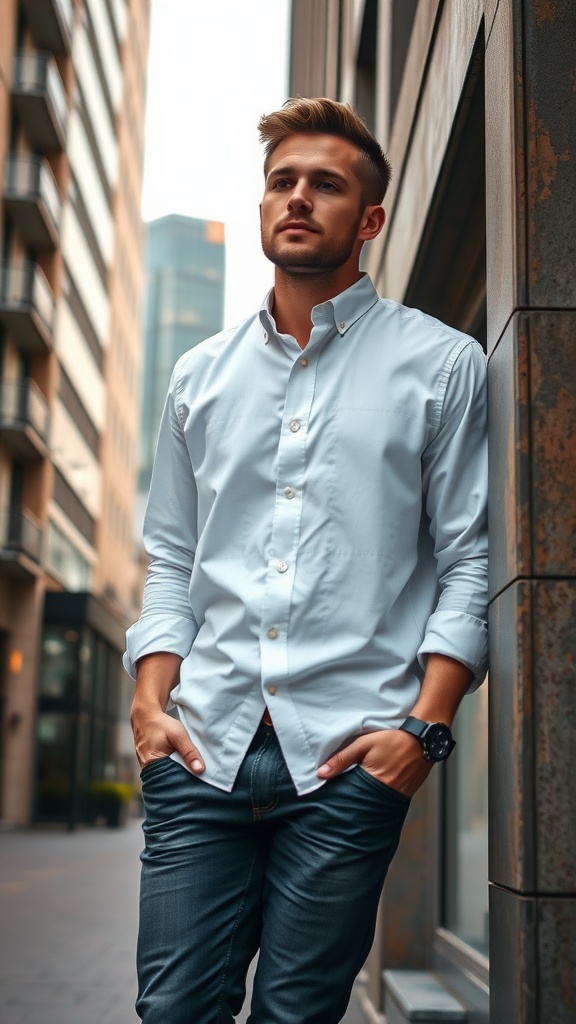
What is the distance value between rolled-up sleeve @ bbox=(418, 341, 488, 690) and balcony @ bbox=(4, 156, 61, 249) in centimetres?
3028

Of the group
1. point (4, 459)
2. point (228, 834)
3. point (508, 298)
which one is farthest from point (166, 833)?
point (4, 459)

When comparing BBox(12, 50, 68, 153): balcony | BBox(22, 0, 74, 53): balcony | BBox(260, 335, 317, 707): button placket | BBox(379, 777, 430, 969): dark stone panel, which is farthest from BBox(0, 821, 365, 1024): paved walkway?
BBox(22, 0, 74, 53): balcony

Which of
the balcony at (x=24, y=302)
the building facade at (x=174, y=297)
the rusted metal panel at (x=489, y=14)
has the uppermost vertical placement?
the building facade at (x=174, y=297)

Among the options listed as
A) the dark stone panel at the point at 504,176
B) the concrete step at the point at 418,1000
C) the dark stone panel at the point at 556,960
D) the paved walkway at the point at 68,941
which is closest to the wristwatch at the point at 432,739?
the dark stone panel at the point at 556,960

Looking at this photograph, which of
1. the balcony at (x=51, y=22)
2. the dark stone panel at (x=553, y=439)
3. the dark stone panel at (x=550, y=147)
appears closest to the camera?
the dark stone panel at (x=553, y=439)

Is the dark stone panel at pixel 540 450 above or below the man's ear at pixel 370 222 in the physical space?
below

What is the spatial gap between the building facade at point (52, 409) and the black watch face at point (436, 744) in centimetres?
2936

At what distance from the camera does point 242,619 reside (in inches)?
98.4

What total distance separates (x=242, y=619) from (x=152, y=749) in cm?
32

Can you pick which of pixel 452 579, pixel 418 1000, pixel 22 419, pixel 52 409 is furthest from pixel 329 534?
pixel 52 409

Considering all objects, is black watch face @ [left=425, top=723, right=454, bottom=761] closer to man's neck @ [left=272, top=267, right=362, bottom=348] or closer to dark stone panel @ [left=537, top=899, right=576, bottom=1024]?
dark stone panel @ [left=537, top=899, right=576, bottom=1024]

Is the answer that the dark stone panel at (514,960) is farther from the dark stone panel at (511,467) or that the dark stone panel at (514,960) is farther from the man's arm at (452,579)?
the dark stone panel at (511,467)

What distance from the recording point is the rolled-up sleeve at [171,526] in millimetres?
2844

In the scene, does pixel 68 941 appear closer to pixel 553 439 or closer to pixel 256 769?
pixel 256 769
